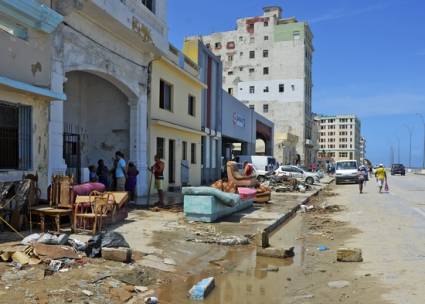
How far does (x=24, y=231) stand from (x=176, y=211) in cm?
560

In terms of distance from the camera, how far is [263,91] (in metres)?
88.4

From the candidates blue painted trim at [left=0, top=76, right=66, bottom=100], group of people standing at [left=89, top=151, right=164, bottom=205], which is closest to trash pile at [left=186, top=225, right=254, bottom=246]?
blue painted trim at [left=0, top=76, right=66, bottom=100]

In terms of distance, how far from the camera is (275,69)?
8756cm

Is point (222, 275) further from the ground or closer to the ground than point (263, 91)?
closer to the ground

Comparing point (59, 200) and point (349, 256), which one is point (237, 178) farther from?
point (349, 256)

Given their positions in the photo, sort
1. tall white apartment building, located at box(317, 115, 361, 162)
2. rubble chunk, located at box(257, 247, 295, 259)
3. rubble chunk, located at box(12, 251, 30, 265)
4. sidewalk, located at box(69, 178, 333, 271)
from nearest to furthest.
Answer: rubble chunk, located at box(12, 251, 30, 265) → sidewalk, located at box(69, 178, 333, 271) → rubble chunk, located at box(257, 247, 295, 259) → tall white apartment building, located at box(317, 115, 361, 162)

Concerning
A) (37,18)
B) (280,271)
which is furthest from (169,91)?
(280,271)

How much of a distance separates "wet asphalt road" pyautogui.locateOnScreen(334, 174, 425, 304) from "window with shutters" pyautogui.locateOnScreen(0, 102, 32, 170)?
7.78 metres

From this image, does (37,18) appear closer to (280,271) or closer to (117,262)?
(117,262)

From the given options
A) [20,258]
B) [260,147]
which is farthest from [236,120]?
[20,258]

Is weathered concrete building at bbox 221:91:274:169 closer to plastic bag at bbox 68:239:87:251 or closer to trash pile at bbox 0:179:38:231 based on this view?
trash pile at bbox 0:179:38:231

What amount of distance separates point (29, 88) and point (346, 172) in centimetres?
Answer: 3285

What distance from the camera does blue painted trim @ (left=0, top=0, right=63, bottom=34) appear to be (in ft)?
33.8

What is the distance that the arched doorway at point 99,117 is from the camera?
18.2m
